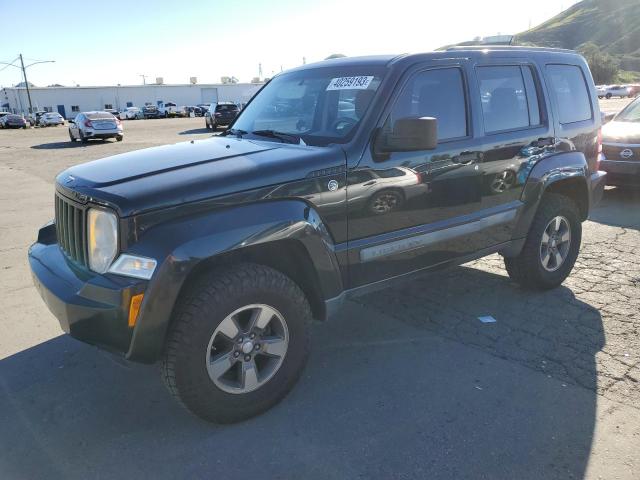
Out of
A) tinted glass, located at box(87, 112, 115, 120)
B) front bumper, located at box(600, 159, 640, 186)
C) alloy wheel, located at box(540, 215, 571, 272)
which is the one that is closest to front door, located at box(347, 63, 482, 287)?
alloy wheel, located at box(540, 215, 571, 272)

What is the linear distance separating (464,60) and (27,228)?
6100 millimetres

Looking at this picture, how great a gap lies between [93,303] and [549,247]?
3742 mm

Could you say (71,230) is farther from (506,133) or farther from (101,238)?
(506,133)

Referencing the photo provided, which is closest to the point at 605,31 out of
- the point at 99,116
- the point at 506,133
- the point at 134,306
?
the point at 99,116

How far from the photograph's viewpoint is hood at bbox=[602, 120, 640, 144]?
8.28 metres

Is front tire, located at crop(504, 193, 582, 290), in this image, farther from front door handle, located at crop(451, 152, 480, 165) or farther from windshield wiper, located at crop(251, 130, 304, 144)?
windshield wiper, located at crop(251, 130, 304, 144)

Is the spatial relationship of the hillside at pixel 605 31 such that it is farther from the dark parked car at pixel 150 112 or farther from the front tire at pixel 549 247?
the front tire at pixel 549 247

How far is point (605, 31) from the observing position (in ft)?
407

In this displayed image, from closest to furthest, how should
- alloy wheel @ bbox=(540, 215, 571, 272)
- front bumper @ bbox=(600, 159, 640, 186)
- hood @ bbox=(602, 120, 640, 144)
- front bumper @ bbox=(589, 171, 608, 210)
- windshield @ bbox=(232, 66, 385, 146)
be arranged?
windshield @ bbox=(232, 66, 385, 146) → alloy wheel @ bbox=(540, 215, 571, 272) → front bumper @ bbox=(589, 171, 608, 210) → front bumper @ bbox=(600, 159, 640, 186) → hood @ bbox=(602, 120, 640, 144)

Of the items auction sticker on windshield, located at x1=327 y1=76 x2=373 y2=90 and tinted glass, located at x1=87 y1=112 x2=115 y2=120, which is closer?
auction sticker on windshield, located at x1=327 y1=76 x2=373 y2=90

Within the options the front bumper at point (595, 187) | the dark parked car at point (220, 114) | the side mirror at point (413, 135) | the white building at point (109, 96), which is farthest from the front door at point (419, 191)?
the white building at point (109, 96)

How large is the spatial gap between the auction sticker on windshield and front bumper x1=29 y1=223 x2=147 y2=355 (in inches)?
74.9

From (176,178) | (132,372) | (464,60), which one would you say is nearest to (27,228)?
(132,372)

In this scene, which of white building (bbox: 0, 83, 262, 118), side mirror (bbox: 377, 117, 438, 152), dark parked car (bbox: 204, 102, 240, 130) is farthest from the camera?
white building (bbox: 0, 83, 262, 118)
